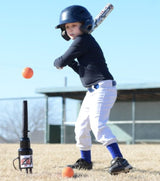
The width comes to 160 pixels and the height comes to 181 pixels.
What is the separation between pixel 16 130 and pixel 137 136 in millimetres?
6850

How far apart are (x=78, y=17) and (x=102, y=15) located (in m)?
0.71

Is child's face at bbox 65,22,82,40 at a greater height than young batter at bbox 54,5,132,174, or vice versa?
child's face at bbox 65,22,82,40

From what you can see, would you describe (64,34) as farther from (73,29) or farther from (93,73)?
(93,73)

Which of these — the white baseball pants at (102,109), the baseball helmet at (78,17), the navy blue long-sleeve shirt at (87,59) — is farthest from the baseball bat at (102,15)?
the white baseball pants at (102,109)

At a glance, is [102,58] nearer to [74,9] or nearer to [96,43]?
[96,43]

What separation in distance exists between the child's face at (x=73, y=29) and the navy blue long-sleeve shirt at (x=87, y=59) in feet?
0.32

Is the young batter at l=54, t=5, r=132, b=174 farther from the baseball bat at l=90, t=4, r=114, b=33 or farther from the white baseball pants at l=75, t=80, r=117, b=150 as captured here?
the baseball bat at l=90, t=4, r=114, b=33

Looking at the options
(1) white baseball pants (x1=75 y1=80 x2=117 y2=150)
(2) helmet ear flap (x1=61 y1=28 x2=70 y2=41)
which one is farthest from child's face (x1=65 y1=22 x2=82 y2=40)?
(1) white baseball pants (x1=75 y1=80 x2=117 y2=150)

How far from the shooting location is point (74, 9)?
425 cm

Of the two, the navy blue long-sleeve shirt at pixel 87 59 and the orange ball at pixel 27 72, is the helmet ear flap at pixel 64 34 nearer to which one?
the navy blue long-sleeve shirt at pixel 87 59

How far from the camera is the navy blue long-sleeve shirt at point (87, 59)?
4.18m

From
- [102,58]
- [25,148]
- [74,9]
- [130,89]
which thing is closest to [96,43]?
[102,58]

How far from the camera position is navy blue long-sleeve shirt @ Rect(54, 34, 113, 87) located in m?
4.18

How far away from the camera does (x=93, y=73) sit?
4215 mm
